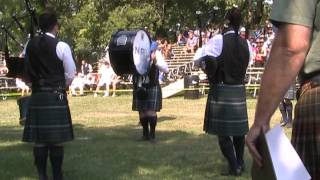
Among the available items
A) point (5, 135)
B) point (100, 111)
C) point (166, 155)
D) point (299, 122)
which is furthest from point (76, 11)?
point (299, 122)

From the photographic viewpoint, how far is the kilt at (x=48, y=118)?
17.0ft

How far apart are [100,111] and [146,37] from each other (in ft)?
19.5

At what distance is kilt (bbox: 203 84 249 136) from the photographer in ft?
18.6

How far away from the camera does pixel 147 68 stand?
297 inches

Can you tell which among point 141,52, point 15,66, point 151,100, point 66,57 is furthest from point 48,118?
point 151,100

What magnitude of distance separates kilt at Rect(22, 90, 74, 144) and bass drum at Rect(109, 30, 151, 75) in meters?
1.88

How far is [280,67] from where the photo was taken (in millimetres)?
2121

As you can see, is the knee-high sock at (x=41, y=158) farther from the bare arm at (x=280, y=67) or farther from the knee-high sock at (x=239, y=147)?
the bare arm at (x=280, y=67)

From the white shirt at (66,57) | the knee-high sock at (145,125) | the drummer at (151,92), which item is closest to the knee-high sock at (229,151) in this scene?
the white shirt at (66,57)

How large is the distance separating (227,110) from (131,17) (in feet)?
61.0

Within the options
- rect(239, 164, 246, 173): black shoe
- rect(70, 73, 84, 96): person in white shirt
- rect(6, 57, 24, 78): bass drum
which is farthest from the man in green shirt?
rect(70, 73, 84, 96): person in white shirt

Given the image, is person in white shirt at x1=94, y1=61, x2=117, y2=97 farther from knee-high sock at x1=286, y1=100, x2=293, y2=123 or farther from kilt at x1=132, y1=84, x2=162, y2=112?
kilt at x1=132, y1=84, x2=162, y2=112

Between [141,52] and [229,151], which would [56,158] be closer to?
[229,151]

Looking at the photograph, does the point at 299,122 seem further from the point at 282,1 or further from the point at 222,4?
the point at 222,4
